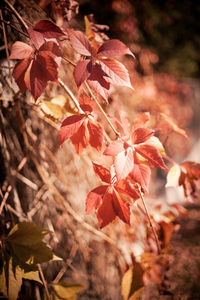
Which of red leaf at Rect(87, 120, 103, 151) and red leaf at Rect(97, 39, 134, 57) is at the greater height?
red leaf at Rect(97, 39, 134, 57)

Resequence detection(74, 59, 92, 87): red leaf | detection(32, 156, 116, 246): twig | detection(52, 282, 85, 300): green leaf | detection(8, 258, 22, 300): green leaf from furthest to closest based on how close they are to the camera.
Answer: detection(32, 156, 116, 246): twig
detection(52, 282, 85, 300): green leaf
detection(8, 258, 22, 300): green leaf
detection(74, 59, 92, 87): red leaf

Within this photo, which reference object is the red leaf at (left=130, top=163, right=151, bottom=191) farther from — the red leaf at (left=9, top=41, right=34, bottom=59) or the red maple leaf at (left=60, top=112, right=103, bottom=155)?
the red leaf at (left=9, top=41, right=34, bottom=59)

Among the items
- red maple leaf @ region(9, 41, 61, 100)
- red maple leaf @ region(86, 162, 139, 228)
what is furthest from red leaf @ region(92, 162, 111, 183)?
red maple leaf @ region(9, 41, 61, 100)

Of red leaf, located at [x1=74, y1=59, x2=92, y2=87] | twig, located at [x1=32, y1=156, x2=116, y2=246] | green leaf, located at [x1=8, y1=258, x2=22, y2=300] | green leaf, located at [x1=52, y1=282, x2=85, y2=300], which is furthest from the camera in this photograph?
twig, located at [x1=32, y1=156, x2=116, y2=246]

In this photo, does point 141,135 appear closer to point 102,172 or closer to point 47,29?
point 102,172

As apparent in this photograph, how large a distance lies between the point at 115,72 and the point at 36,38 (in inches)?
7.4

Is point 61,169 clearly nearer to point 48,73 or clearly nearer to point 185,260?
point 48,73

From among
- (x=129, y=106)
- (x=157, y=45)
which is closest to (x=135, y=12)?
(x=157, y=45)

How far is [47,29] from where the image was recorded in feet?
1.60

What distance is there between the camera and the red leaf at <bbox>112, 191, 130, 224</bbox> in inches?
21.2

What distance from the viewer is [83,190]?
37.4 inches

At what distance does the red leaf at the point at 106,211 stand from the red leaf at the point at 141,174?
0.08 meters

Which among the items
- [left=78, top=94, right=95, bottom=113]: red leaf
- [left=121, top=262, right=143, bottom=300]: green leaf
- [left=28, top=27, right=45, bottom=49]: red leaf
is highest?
[left=28, top=27, right=45, bottom=49]: red leaf

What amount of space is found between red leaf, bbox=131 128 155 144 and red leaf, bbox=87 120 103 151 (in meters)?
A: 0.08
